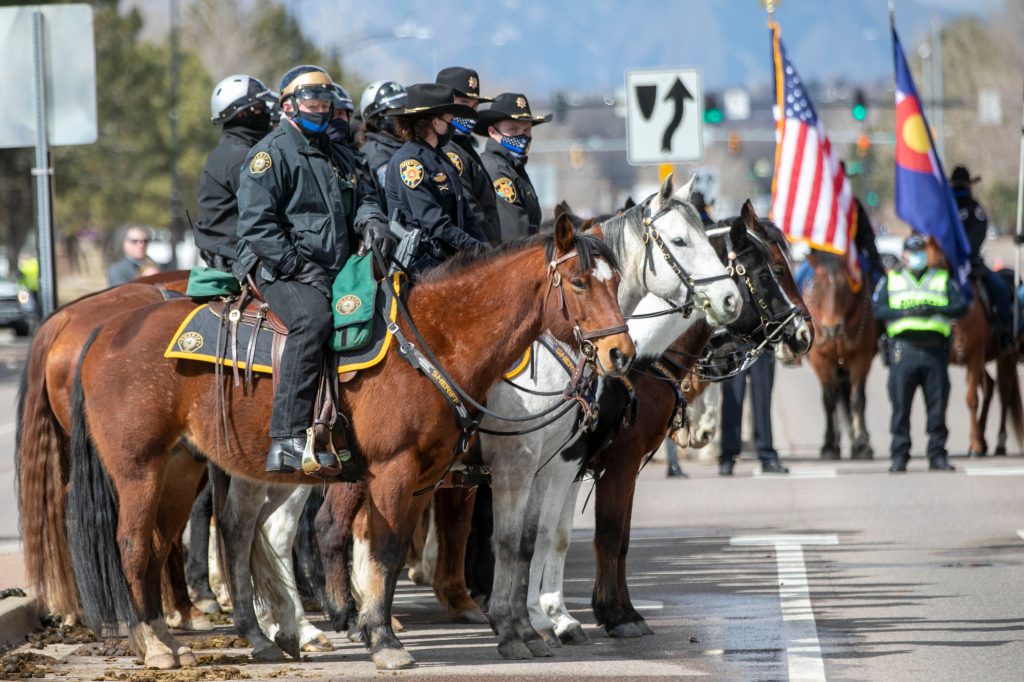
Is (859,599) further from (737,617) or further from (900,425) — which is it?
(900,425)

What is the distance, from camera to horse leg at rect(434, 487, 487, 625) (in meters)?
10.0

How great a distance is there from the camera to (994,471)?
17.7 m

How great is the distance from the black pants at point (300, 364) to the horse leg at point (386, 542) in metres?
0.49

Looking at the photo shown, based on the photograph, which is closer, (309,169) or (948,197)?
(309,169)

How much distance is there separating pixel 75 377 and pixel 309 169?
1668 millimetres

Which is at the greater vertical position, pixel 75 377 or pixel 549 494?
pixel 75 377

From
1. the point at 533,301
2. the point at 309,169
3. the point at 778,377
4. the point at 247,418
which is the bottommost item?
the point at 778,377

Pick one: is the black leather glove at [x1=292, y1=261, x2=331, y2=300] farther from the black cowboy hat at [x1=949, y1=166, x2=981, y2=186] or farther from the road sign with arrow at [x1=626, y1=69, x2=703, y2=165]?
the black cowboy hat at [x1=949, y1=166, x2=981, y2=186]

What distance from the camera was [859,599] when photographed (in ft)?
34.4

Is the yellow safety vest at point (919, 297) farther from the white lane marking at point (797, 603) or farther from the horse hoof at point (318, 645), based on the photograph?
the horse hoof at point (318, 645)

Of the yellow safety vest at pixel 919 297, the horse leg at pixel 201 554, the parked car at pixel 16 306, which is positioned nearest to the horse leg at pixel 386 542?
the horse leg at pixel 201 554

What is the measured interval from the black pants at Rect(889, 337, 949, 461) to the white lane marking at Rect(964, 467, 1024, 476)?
39cm

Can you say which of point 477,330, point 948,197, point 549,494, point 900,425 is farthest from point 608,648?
point 948,197

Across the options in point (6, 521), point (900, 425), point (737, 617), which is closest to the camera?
point (737, 617)
